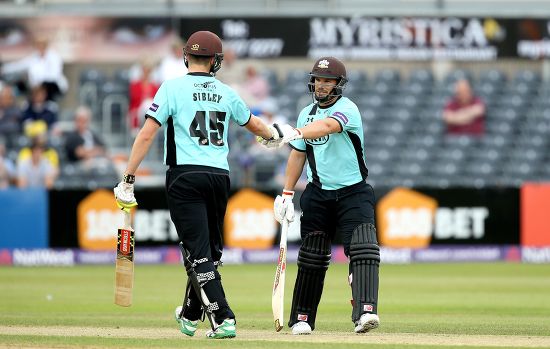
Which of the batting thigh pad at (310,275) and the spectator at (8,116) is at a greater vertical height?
the spectator at (8,116)

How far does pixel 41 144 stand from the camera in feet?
62.5

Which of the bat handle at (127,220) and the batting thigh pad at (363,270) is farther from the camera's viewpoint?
the batting thigh pad at (363,270)

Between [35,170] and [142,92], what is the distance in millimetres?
2073

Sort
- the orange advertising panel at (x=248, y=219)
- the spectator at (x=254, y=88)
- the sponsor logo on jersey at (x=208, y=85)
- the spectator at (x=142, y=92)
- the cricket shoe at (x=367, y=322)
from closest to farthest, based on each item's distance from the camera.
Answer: the sponsor logo on jersey at (x=208, y=85) < the cricket shoe at (x=367, y=322) < the orange advertising panel at (x=248, y=219) < the spectator at (x=142, y=92) < the spectator at (x=254, y=88)

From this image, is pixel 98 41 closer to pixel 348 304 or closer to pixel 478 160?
pixel 478 160

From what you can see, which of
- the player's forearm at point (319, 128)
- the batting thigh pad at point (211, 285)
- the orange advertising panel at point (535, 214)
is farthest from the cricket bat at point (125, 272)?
the orange advertising panel at point (535, 214)

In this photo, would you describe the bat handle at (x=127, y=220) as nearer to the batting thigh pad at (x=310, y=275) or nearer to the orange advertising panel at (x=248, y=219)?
the batting thigh pad at (x=310, y=275)

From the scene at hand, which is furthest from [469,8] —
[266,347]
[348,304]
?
[266,347]

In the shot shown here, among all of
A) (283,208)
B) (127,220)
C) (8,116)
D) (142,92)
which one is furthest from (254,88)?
(127,220)

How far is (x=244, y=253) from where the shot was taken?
18.9 m

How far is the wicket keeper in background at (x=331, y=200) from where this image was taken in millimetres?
9195

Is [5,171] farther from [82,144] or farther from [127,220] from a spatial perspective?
[127,220]

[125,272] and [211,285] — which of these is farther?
[125,272]

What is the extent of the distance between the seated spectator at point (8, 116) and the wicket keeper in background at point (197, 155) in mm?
12121
